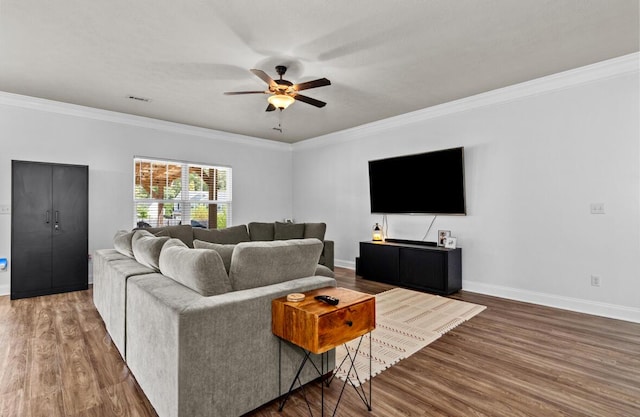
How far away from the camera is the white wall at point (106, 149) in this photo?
14.3ft

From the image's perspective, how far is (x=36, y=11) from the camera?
8.19ft

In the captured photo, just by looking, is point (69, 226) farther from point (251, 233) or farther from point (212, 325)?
point (212, 325)

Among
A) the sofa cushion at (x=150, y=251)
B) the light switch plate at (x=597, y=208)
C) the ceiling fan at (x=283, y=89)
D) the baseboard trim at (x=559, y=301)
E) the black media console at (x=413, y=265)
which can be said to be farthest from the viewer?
the black media console at (x=413, y=265)

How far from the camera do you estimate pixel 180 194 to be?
19.6 feet

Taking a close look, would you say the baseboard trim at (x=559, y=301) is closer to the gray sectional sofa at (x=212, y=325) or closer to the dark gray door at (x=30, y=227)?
the gray sectional sofa at (x=212, y=325)

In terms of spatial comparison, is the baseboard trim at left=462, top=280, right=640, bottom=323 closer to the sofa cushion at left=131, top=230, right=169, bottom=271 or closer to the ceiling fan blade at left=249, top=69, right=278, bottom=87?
the ceiling fan blade at left=249, top=69, right=278, bottom=87

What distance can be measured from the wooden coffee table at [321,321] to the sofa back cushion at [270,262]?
203 millimetres

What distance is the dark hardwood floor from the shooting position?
1.90 metres

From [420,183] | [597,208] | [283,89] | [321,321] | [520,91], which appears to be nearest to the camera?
[321,321]

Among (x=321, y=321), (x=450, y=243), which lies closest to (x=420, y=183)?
(x=450, y=243)

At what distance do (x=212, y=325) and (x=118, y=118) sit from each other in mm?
4907

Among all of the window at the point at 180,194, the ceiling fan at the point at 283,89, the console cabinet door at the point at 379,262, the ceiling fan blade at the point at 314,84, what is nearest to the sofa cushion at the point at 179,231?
the window at the point at 180,194

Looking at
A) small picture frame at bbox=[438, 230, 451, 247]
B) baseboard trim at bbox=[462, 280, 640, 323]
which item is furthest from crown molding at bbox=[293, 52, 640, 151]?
baseboard trim at bbox=[462, 280, 640, 323]

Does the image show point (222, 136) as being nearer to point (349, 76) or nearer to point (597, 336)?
point (349, 76)
